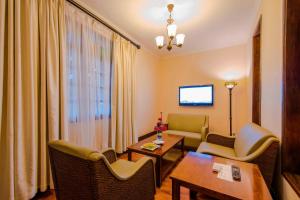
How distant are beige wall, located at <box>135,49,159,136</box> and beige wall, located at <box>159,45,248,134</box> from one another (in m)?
0.33

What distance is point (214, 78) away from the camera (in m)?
4.03

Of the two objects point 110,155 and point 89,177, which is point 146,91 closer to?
point 110,155

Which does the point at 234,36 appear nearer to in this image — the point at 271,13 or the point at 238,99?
the point at 238,99

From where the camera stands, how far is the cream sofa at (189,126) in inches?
124

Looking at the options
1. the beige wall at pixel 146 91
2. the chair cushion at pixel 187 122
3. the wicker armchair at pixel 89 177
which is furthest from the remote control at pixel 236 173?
the beige wall at pixel 146 91

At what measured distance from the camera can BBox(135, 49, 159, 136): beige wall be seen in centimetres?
387

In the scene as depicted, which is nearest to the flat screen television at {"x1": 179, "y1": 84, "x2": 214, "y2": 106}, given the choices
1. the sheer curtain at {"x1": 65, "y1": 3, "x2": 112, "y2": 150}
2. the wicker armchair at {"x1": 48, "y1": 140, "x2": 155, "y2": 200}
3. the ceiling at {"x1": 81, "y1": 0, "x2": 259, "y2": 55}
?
the ceiling at {"x1": 81, "y1": 0, "x2": 259, "y2": 55}

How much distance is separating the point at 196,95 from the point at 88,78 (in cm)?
302

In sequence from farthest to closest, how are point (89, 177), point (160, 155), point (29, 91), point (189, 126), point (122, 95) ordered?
point (189, 126) < point (122, 95) < point (160, 155) < point (29, 91) < point (89, 177)

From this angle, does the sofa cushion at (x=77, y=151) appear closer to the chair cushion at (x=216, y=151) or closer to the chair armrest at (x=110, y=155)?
the chair armrest at (x=110, y=155)

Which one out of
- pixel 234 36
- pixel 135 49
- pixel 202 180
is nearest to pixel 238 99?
pixel 234 36

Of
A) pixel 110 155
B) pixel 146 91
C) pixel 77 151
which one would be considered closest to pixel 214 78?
pixel 146 91

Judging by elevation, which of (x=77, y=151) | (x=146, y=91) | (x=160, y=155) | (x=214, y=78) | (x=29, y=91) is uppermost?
(x=214, y=78)

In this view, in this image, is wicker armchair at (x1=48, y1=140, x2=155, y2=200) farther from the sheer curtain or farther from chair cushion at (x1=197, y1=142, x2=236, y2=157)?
the sheer curtain
